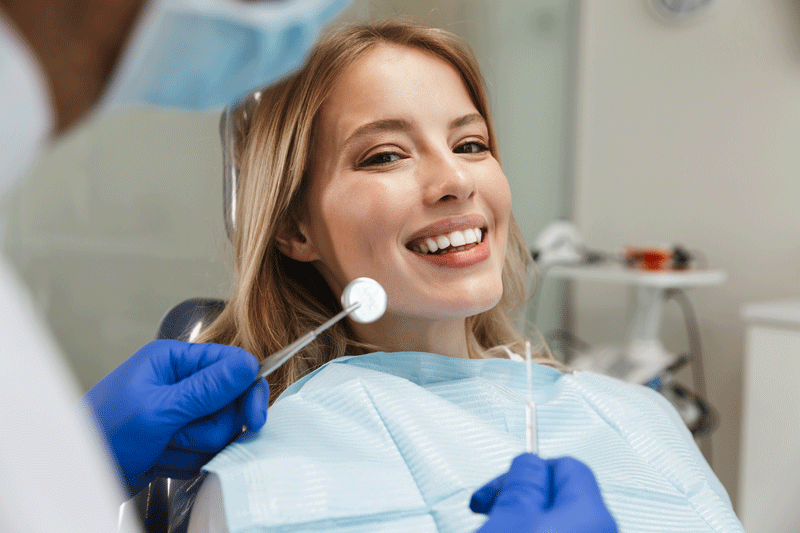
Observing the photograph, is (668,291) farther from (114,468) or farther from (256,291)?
(114,468)

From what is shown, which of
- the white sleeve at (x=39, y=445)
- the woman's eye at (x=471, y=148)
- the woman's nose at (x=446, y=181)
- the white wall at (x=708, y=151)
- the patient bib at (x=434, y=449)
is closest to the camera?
the white sleeve at (x=39, y=445)

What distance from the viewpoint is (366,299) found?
2.60ft

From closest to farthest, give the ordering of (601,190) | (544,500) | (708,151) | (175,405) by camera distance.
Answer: (544,500) < (175,405) < (708,151) < (601,190)

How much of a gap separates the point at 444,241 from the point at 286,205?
0.24m

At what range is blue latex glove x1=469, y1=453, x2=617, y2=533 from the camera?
1.75ft

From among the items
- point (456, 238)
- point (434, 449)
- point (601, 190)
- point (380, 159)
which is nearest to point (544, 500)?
point (434, 449)

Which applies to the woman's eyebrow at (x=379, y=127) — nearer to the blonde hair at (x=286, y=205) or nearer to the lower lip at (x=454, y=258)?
the blonde hair at (x=286, y=205)

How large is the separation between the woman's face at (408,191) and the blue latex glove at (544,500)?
0.34m

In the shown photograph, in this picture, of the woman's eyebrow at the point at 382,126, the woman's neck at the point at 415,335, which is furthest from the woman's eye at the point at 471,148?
the woman's neck at the point at 415,335

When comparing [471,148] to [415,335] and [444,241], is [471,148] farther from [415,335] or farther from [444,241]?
[415,335]

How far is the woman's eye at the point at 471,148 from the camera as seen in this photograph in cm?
100

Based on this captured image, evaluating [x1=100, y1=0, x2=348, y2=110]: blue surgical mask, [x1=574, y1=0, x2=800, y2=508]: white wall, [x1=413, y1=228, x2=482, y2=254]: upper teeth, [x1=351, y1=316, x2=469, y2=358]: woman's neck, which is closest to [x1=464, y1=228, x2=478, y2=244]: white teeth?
[x1=413, y1=228, x2=482, y2=254]: upper teeth

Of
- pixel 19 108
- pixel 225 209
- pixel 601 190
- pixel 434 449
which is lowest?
pixel 434 449

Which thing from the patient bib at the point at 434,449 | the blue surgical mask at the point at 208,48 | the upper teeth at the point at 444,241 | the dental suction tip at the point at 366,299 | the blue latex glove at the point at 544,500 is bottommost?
the patient bib at the point at 434,449
